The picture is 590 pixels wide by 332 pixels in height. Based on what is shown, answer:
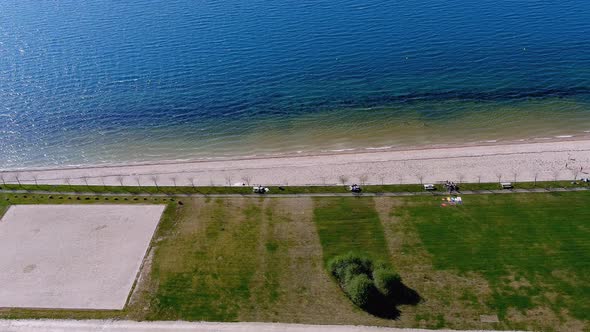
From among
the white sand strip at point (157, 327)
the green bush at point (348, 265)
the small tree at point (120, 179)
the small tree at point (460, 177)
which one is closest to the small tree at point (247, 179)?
the small tree at point (120, 179)

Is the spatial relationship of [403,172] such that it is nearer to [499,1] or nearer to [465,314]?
[465,314]

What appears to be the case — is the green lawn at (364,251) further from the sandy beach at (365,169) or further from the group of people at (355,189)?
the sandy beach at (365,169)

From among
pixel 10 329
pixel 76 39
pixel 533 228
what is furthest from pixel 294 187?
pixel 76 39

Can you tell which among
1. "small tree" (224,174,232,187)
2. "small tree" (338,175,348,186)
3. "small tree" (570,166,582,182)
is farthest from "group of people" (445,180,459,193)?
"small tree" (224,174,232,187)

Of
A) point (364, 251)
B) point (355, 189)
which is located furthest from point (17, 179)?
point (364, 251)

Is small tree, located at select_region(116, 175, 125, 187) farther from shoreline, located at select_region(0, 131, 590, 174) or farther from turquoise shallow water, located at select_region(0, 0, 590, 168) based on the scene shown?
turquoise shallow water, located at select_region(0, 0, 590, 168)

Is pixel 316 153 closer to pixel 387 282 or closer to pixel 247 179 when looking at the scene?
pixel 247 179
